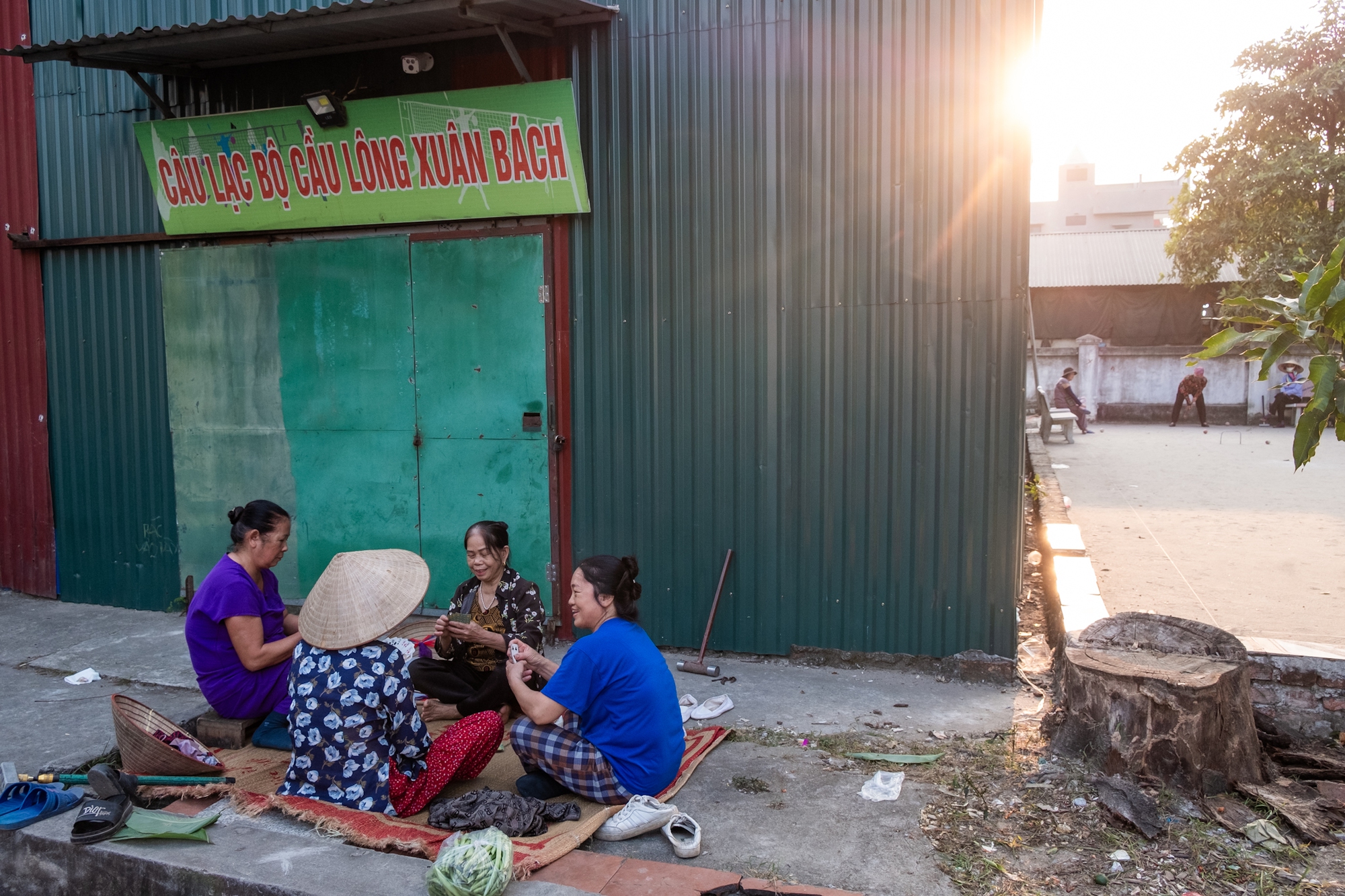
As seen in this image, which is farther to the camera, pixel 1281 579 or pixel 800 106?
pixel 1281 579

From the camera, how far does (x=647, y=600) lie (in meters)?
5.92

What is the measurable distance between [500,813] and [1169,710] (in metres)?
2.65

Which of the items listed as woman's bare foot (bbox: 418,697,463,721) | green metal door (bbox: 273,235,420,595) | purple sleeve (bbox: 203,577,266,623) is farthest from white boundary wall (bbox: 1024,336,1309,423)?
purple sleeve (bbox: 203,577,266,623)

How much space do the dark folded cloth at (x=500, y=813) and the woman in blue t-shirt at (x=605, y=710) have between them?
14 cm

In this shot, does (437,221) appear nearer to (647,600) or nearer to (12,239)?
(647,600)

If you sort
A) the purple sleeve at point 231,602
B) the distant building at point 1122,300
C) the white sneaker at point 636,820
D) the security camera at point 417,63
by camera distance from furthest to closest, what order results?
the distant building at point 1122,300
the security camera at point 417,63
the purple sleeve at point 231,602
the white sneaker at point 636,820

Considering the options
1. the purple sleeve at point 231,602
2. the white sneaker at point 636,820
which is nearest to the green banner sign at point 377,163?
the purple sleeve at point 231,602

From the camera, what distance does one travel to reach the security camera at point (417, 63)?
235 inches

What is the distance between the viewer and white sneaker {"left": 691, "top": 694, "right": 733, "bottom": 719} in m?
4.82

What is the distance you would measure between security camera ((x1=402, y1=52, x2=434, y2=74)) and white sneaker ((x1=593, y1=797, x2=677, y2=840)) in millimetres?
4706

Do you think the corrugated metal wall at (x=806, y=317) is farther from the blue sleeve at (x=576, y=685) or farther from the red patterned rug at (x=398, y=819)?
the blue sleeve at (x=576, y=685)

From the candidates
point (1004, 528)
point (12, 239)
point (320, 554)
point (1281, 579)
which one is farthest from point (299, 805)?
point (1281, 579)

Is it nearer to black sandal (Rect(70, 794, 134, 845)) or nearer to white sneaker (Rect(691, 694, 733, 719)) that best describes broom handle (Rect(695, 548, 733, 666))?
white sneaker (Rect(691, 694, 733, 719))

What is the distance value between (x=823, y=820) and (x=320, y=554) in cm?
432
